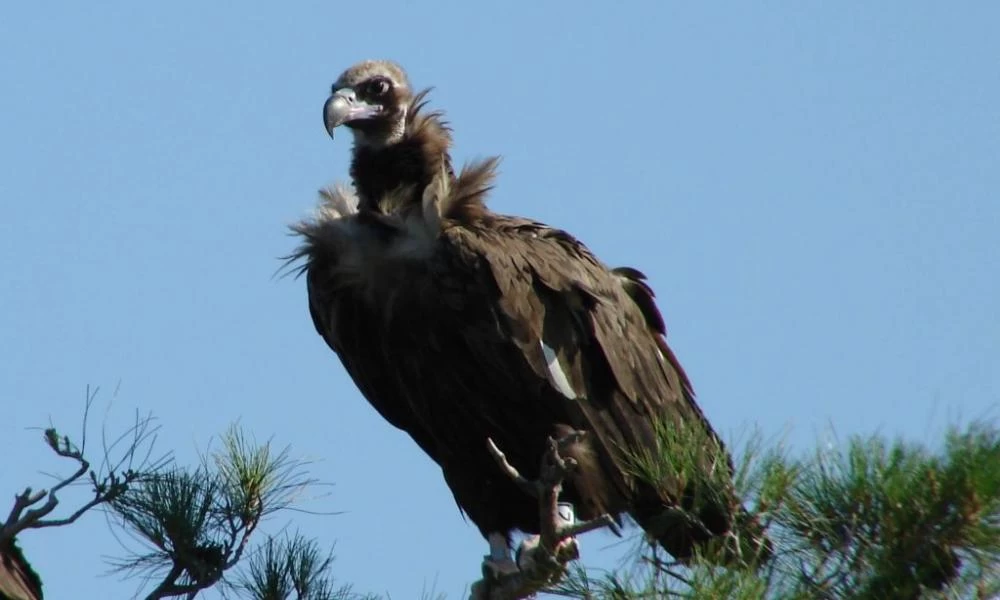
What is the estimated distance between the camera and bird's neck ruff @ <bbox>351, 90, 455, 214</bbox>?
690cm

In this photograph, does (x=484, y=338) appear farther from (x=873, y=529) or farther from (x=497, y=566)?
(x=873, y=529)

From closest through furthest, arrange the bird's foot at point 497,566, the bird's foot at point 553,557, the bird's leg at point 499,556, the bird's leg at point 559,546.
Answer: the bird's foot at point 553,557 → the bird's leg at point 559,546 → the bird's foot at point 497,566 → the bird's leg at point 499,556

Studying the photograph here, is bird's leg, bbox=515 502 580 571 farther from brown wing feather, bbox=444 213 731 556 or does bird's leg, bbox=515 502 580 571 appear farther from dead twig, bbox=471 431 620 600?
brown wing feather, bbox=444 213 731 556

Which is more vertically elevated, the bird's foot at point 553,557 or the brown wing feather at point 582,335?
the brown wing feather at point 582,335

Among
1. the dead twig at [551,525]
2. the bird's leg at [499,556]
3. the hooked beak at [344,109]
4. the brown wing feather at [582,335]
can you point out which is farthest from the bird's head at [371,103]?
the dead twig at [551,525]

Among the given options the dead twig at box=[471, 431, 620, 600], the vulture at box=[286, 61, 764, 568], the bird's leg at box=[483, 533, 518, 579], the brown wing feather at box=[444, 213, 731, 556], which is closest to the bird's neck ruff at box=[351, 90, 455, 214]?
the vulture at box=[286, 61, 764, 568]

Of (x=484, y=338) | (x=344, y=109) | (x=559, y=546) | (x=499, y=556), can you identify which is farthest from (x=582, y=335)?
(x=559, y=546)

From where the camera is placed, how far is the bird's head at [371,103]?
280 inches

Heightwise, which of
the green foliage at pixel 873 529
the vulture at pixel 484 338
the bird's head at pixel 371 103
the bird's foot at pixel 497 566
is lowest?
the green foliage at pixel 873 529

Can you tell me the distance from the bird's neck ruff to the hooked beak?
0.38ft

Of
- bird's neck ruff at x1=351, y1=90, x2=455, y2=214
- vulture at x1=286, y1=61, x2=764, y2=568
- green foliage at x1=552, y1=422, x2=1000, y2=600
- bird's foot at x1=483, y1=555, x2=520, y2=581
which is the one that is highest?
bird's neck ruff at x1=351, y1=90, x2=455, y2=214

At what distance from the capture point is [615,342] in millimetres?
6676

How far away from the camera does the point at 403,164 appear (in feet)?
22.9

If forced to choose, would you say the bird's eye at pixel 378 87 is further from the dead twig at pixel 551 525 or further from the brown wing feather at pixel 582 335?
the dead twig at pixel 551 525
